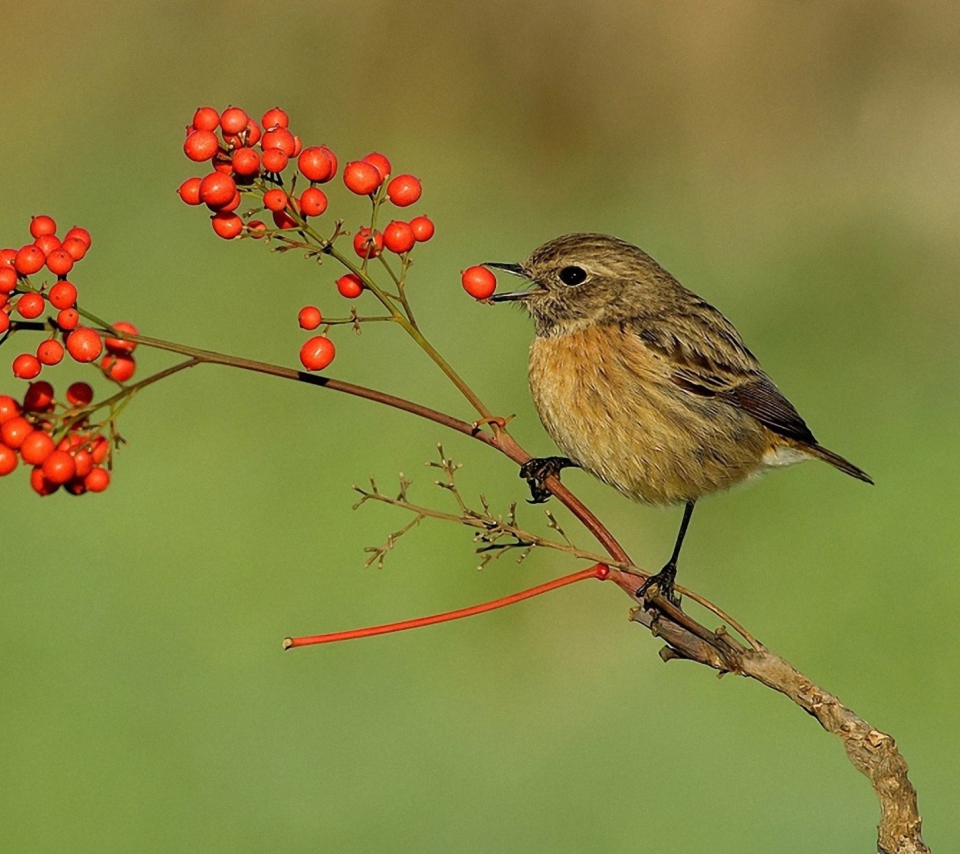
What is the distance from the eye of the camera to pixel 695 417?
12.1ft

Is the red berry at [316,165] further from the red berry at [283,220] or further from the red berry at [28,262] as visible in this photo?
the red berry at [28,262]

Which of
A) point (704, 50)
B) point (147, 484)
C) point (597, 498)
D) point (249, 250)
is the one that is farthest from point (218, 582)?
point (704, 50)

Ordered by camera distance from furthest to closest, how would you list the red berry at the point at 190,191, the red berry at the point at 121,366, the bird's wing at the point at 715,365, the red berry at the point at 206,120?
the bird's wing at the point at 715,365 → the red berry at the point at 121,366 → the red berry at the point at 190,191 → the red berry at the point at 206,120

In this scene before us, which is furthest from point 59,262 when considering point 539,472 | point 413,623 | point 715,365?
point 715,365

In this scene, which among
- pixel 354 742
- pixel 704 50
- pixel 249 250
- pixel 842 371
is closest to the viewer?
pixel 354 742

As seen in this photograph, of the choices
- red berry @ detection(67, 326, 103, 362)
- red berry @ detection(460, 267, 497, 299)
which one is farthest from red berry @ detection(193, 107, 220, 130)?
red berry @ detection(460, 267, 497, 299)

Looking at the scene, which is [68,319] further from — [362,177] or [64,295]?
[362,177]

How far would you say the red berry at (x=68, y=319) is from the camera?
2.16m

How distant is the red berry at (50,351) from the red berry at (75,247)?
197 millimetres

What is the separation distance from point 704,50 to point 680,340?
20.5 ft

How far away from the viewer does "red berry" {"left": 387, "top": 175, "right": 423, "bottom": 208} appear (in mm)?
2555

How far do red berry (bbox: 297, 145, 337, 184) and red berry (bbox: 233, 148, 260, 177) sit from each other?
0.27 ft

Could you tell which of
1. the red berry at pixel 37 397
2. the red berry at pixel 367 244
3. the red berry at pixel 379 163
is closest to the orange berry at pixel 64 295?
the red berry at pixel 37 397

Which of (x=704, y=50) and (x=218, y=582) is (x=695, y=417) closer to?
(x=218, y=582)
